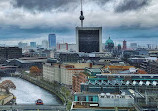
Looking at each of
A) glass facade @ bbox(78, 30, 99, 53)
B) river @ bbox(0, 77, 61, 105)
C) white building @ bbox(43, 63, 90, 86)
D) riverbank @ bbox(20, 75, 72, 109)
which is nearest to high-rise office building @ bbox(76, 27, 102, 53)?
glass facade @ bbox(78, 30, 99, 53)

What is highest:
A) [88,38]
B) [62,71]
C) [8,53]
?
[88,38]

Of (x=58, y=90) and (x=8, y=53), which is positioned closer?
(x=58, y=90)

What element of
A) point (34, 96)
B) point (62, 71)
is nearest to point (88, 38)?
point (62, 71)

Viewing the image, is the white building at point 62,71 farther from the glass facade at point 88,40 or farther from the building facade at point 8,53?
the building facade at point 8,53

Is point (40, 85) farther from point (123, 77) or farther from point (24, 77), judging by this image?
point (123, 77)

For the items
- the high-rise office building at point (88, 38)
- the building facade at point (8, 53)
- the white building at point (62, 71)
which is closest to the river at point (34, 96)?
the white building at point (62, 71)

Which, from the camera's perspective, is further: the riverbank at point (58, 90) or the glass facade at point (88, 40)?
the glass facade at point (88, 40)

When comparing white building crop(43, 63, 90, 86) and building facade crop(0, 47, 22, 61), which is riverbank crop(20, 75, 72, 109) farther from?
building facade crop(0, 47, 22, 61)

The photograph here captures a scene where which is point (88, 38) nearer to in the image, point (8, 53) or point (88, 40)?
point (88, 40)

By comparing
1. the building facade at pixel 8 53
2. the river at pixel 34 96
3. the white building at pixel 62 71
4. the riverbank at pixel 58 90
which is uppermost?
the building facade at pixel 8 53
